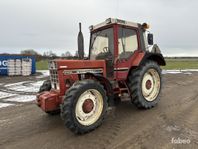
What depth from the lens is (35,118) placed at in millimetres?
5359

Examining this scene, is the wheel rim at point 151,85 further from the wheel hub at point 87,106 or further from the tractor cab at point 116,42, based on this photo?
the wheel hub at point 87,106

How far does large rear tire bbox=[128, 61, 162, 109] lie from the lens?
5.36 m

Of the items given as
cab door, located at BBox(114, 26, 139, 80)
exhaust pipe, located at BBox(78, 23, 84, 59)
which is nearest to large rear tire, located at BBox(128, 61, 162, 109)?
cab door, located at BBox(114, 26, 139, 80)

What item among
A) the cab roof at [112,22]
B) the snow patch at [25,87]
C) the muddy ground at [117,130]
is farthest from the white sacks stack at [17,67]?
the cab roof at [112,22]

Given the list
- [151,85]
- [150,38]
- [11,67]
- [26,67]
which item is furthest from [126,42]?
[11,67]

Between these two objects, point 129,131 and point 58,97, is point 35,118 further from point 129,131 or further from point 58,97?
point 129,131

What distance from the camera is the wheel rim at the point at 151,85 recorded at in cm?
580

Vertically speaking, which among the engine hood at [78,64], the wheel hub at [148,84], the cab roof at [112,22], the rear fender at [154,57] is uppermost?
the cab roof at [112,22]

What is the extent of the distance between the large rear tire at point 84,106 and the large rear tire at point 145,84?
1176 mm

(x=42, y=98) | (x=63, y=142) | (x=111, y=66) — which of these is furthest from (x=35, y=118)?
(x=111, y=66)

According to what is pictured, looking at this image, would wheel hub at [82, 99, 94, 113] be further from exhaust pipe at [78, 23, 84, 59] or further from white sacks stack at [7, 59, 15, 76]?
white sacks stack at [7, 59, 15, 76]

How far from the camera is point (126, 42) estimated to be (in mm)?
5508

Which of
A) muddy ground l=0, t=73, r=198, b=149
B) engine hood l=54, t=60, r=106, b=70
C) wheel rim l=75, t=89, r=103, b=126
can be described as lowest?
muddy ground l=0, t=73, r=198, b=149

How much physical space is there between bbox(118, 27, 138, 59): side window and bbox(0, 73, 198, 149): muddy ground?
1.54 meters
